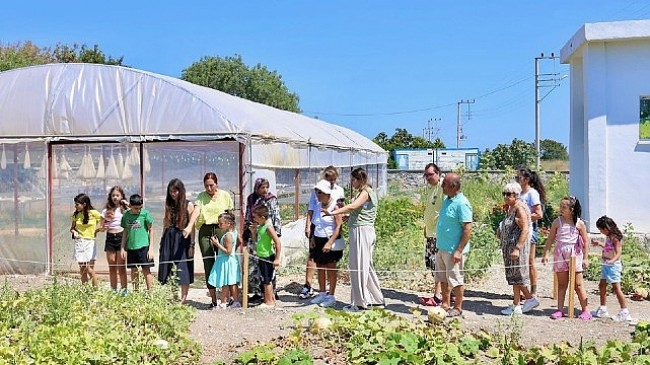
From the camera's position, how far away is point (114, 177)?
11000 mm

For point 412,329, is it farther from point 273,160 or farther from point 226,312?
point 273,160

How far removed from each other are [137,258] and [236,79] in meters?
49.9

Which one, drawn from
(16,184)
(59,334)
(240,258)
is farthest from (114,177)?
(59,334)

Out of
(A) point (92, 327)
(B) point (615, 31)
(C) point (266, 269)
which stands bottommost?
(A) point (92, 327)

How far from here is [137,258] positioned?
8641 mm

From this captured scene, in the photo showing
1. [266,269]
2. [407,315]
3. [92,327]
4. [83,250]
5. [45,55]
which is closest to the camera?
[92,327]

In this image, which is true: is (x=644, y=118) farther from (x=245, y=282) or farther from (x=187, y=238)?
(x=187, y=238)

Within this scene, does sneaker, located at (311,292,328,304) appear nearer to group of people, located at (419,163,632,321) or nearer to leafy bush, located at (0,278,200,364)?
group of people, located at (419,163,632,321)

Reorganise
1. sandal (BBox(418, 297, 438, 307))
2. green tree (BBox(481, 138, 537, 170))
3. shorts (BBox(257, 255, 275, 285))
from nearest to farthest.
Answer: shorts (BBox(257, 255, 275, 285)) < sandal (BBox(418, 297, 438, 307)) < green tree (BBox(481, 138, 537, 170))

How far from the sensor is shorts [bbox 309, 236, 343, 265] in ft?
28.1

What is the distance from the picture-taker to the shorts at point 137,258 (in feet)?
28.3

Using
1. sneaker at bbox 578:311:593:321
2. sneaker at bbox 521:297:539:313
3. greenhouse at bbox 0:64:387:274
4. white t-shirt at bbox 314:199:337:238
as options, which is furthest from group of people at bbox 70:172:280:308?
sneaker at bbox 578:311:593:321

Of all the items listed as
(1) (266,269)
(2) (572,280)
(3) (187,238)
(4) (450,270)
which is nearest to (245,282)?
(1) (266,269)

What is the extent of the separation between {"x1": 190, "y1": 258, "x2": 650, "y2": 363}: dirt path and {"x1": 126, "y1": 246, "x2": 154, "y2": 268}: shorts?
808 mm
